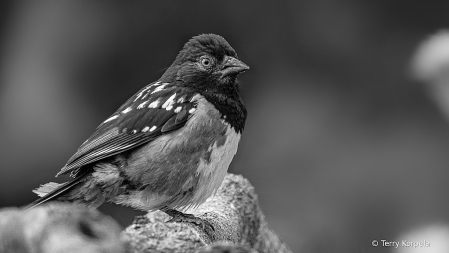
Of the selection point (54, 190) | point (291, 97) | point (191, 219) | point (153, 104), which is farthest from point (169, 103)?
point (291, 97)

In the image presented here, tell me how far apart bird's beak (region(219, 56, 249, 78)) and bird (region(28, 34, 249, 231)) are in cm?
13

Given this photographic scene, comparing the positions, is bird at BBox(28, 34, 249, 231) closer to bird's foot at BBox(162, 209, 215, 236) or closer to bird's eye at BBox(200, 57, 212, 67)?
bird's foot at BBox(162, 209, 215, 236)

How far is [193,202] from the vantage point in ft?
10.6

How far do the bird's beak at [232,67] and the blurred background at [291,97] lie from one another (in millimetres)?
1848

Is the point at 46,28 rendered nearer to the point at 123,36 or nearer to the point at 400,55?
the point at 123,36

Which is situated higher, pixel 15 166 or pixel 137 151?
pixel 15 166

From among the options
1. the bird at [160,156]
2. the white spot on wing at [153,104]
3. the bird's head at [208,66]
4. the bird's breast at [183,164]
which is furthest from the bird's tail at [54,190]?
the bird's head at [208,66]

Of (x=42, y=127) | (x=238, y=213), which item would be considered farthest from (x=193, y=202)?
(x=42, y=127)

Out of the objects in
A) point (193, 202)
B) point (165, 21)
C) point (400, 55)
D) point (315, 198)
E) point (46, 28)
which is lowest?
point (193, 202)

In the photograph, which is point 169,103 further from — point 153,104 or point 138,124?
point 138,124

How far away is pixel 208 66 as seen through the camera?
137 inches

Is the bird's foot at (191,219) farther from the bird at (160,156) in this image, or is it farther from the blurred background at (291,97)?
the blurred background at (291,97)

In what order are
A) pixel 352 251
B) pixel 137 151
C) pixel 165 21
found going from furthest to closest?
pixel 165 21
pixel 352 251
pixel 137 151

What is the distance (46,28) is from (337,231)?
10.4ft
